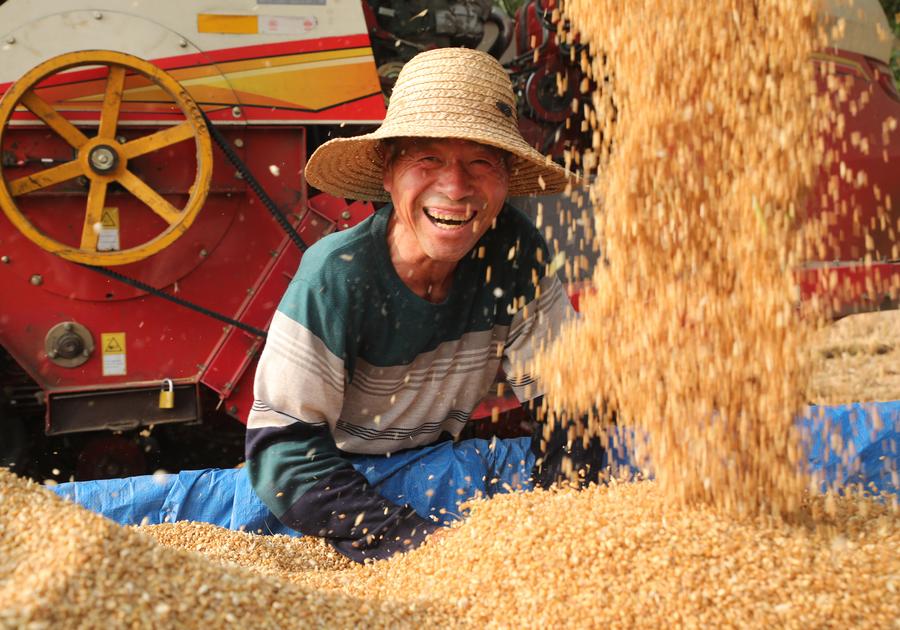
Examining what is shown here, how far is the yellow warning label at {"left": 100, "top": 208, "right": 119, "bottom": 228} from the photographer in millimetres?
2844

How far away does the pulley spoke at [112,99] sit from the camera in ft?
8.71

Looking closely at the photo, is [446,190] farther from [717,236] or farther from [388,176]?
[717,236]

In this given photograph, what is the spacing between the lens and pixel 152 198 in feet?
8.89

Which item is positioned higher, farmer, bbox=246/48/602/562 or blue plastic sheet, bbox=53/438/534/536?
farmer, bbox=246/48/602/562

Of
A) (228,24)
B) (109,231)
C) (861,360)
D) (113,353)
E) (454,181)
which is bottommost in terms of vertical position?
(861,360)

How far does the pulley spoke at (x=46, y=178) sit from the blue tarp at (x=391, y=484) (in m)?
0.97

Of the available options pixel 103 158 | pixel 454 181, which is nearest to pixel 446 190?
pixel 454 181

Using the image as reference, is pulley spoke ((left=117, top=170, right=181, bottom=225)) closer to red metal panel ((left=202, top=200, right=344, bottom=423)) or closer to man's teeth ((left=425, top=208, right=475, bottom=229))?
red metal panel ((left=202, top=200, right=344, bottom=423))

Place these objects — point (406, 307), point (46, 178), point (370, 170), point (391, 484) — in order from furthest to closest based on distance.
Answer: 1. point (46, 178)
2. point (391, 484)
3. point (370, 170)
4. point (406, 307)

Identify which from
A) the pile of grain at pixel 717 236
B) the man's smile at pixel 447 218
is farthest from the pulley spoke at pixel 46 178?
the pile of grain at pixel 717 236

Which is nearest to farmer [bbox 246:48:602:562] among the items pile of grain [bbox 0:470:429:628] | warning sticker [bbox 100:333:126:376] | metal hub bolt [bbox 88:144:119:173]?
pile of grain [bbox 0:470:429:628]

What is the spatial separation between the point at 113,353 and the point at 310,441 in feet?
4.21

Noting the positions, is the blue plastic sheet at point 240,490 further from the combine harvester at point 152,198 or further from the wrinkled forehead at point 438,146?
the wrinkled forehead at point 438,146

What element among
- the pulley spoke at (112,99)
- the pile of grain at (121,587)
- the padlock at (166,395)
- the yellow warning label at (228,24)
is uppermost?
the yellow warning label at (228,24)
